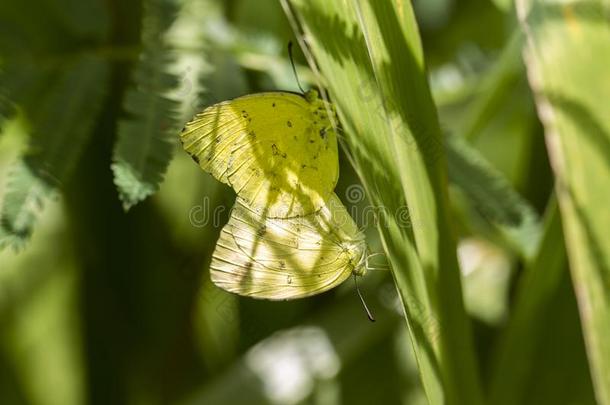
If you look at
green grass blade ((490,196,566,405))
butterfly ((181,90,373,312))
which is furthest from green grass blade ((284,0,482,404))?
green grass blade ((490,196,566,405))

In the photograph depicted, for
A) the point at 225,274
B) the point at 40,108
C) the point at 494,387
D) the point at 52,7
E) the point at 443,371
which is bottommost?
the point at 494,387

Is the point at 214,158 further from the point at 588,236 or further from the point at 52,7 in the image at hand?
the point at 52,7

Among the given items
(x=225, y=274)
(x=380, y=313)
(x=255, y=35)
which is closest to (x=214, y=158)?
(x=225, y=274)

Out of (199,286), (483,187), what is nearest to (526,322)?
(483,187)

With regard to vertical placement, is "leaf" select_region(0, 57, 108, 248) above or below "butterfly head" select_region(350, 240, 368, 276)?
above

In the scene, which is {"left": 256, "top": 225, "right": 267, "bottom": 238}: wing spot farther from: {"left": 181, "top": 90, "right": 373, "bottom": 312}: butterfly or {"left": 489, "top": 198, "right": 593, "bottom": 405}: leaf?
{"left": 489, "top": 198, "right": 593, "bottom": 405}: leaf

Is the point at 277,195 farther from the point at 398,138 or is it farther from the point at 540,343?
the point at 540,343
